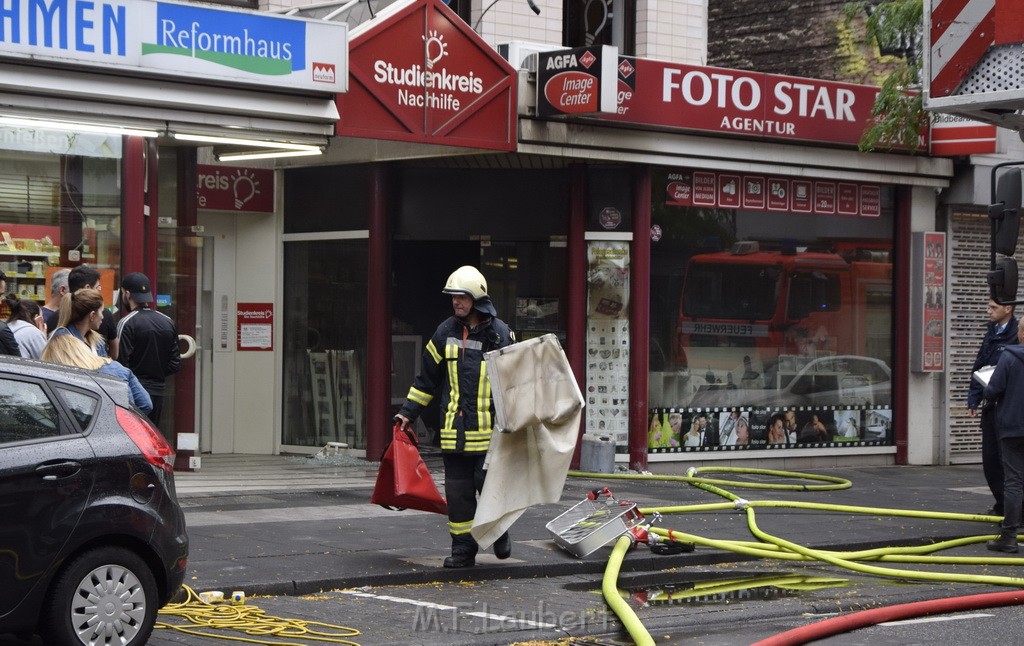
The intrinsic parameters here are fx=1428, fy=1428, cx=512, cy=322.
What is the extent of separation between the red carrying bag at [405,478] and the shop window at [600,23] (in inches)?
357

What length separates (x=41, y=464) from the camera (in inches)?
253

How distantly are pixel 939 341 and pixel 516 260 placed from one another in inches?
219

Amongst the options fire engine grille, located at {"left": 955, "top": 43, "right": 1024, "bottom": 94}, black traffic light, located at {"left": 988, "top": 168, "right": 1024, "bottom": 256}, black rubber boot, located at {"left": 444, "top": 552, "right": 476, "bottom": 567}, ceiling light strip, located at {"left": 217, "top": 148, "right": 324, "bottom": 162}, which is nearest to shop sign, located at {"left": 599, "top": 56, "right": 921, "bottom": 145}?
ceiling light strip, located at {"left": 217, "top": 148, "right": 324, "bottom": 162}

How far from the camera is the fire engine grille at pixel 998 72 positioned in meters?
9.02

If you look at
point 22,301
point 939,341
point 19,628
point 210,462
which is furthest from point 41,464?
point 939,341

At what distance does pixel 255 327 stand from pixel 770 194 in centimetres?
613

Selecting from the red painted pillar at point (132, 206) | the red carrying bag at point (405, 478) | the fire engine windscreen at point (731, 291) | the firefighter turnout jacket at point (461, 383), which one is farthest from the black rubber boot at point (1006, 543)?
the red painted pillar at point (132, 206)

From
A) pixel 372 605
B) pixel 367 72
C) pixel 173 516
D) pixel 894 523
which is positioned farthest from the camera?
pixel 367 72

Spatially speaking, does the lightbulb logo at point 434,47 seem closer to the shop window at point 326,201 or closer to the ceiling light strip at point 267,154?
the ceiling light strip at point 267,154

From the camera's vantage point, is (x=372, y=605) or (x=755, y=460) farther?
(x=755, y=460)

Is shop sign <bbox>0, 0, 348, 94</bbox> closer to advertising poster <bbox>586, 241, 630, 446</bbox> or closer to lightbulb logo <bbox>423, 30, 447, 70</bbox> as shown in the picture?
lightbulb logo <bbox>423, 30, 447, 70</bbox>

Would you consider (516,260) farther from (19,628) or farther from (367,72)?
(19,628)

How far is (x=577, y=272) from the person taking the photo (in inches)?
610

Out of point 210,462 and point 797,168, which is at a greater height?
point 797,168
